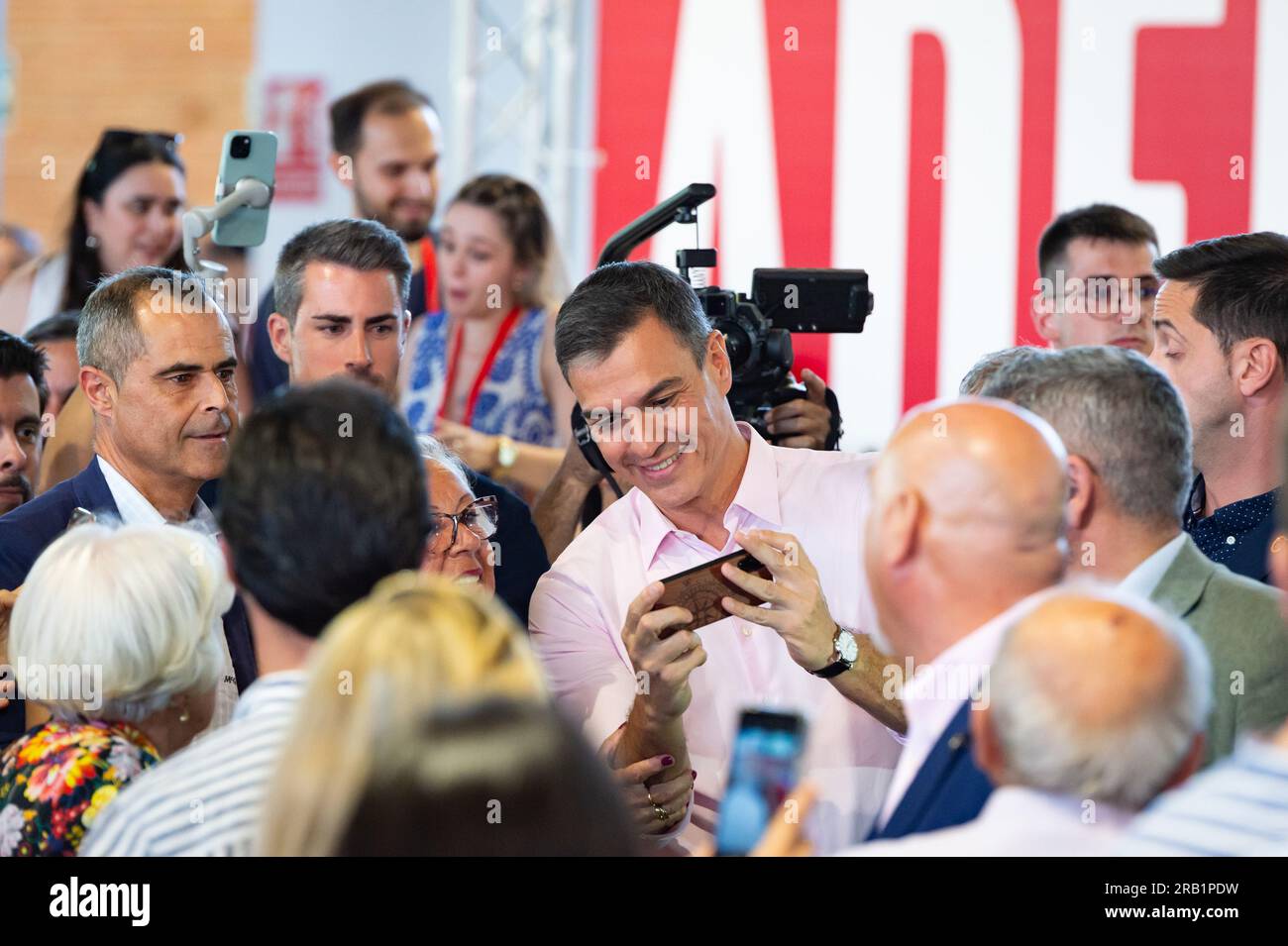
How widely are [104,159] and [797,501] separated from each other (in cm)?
221

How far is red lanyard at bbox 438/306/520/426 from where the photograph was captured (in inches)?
151

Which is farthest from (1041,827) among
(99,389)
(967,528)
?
(99,389)

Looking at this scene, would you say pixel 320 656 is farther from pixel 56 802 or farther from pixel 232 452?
pixel 56 802

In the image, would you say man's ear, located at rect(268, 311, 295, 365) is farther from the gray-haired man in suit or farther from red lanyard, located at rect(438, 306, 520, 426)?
the gray-haired man in suit

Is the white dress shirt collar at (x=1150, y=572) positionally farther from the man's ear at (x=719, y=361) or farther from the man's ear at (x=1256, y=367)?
the man's ear at (x=719, y=361)

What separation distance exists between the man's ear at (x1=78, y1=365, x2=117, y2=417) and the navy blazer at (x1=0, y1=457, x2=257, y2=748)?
0.19 meters

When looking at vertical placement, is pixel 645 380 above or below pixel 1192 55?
below

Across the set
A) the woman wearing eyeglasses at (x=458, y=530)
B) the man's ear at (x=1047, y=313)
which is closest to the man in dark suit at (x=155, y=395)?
the woman wearing eyeglasses at (x=458, y=530)

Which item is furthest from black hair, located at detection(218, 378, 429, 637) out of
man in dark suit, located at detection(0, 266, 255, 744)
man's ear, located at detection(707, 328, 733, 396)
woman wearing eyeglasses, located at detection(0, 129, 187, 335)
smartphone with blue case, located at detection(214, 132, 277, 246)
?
woman wearing eyeglasses, located at detection(0, 129, 187, 335)

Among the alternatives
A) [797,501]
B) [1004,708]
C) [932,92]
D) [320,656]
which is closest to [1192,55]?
[932,92]

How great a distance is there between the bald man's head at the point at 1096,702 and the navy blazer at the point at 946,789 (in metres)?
0.21

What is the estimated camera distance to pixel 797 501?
8.55ft

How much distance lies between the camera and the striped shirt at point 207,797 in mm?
1475

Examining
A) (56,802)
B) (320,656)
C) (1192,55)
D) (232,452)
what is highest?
(1192,55)
